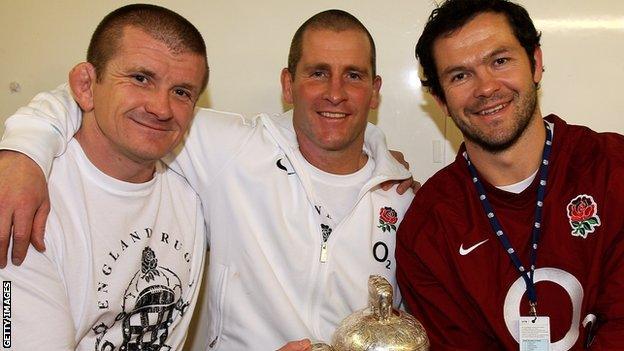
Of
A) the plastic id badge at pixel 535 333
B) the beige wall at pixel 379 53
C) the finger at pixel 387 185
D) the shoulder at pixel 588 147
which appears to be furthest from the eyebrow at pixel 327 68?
the plastic id badge at pixel 535 333

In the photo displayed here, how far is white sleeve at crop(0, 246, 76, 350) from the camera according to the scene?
104 cm

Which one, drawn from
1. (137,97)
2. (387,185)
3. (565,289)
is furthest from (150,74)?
(565,289)

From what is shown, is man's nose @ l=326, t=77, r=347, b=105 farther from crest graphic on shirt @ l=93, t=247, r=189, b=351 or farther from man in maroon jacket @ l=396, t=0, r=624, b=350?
crest graphic on shirt @ l=93, t=247, r=189, b=351

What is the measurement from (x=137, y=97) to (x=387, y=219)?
699 mm

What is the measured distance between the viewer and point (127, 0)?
1999 mm

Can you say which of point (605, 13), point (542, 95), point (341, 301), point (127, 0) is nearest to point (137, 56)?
point (341, 301)

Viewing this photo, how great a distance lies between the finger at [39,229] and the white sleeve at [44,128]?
→ 8cm

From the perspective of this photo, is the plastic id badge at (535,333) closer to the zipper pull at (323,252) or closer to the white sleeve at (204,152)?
the zipper pull at (323,252)

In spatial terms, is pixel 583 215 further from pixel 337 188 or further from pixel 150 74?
pixel 150 74

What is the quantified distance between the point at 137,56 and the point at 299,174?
1.63ft

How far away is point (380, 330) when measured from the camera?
3.53 feet

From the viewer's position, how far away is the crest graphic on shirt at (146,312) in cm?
127

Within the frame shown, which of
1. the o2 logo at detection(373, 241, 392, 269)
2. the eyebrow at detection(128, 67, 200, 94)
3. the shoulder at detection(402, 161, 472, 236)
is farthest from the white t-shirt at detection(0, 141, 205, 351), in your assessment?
the shoulder at detection(402, 161, 472, 236)
